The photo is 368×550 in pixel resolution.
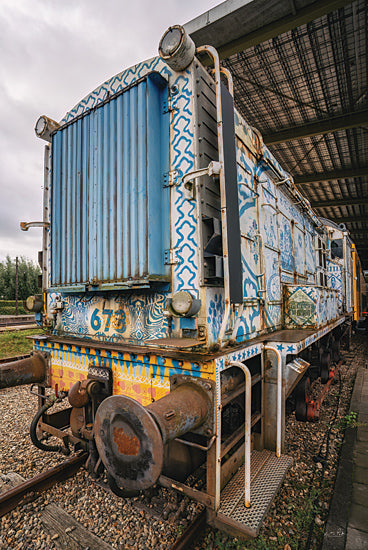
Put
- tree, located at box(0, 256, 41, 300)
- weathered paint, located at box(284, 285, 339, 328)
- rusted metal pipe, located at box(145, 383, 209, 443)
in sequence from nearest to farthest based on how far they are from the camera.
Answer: rusted metal pipe, located at box(145, 383, 209, 443)
weathered paint, located at box(284, 285, 339, 328)
tree, located at box(0, 256, 41, 300)

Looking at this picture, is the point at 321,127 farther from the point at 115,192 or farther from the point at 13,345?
the point at 13,345

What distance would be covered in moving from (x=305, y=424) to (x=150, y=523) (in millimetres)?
3230

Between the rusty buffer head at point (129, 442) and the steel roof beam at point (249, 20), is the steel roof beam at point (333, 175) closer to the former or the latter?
the steel roof beam at point (249, 20)

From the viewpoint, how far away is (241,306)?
317cm

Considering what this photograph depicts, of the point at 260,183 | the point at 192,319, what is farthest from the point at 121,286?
the point at 260,183

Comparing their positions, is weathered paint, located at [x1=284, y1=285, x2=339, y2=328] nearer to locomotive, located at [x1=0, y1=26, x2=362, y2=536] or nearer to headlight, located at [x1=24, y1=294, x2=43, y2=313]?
locomotive, located at [x1=0, y1=26, x2=362, y2=536]

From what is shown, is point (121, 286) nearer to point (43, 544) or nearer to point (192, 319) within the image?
point (192, 319)

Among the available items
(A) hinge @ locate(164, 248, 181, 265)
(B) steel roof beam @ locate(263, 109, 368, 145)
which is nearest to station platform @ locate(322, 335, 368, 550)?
(A) hinge @ locate(164, 248, 181, 265)

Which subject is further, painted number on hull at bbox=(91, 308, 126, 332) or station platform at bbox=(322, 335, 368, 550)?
painted number on hull at bbox=(91, 308, 126, 332)

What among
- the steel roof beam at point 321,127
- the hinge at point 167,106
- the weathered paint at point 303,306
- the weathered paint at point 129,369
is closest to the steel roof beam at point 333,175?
the steel roof beam at point 321,127

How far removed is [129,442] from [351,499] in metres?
2.59

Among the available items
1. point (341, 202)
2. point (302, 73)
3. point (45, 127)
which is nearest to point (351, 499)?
point (45, 127)

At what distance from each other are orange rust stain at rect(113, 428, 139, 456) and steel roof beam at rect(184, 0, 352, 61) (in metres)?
6.32

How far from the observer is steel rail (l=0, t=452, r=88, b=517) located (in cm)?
270
